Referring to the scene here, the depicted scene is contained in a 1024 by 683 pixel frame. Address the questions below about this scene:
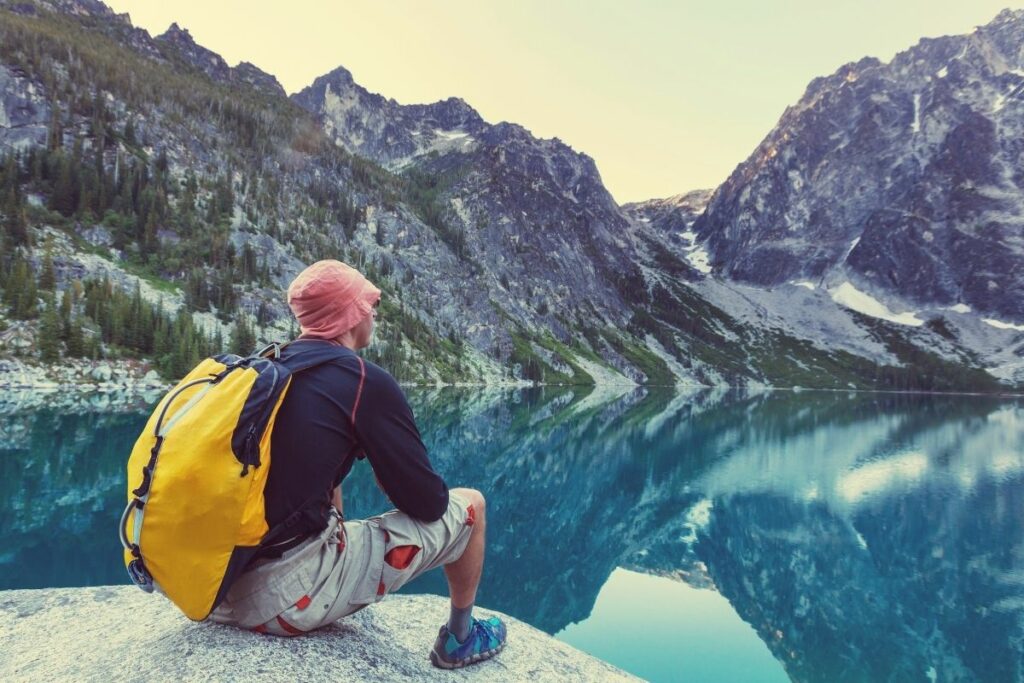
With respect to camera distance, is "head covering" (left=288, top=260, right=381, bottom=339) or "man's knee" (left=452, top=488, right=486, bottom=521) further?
"man's knee" (left=452, top=488, right=486, bottom=521)

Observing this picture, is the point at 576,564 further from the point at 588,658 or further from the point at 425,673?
the point at 425,673

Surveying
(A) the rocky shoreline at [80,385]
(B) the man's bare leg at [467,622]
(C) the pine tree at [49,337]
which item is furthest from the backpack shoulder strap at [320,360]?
(C) the pine tree at [49,337]

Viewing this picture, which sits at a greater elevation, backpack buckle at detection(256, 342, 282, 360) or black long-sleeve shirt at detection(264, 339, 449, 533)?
backpack buckle at detection(256, 342, 282, 360)

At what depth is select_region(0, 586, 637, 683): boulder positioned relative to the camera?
170 inches

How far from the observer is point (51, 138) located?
114m

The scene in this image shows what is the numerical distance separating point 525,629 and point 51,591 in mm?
6579

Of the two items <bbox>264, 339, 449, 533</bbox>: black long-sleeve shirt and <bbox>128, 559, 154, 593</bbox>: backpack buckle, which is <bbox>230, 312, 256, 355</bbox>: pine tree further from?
<bbox>264, 339, 449, 533</bbox>: black long-sleeve shirt

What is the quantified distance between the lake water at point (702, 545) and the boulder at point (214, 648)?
1.11 meters

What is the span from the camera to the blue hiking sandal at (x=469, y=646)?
572 centimetres

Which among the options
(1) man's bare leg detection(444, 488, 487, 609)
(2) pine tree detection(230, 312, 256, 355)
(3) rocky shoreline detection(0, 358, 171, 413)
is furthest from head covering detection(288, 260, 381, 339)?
(2) pine tree detection(230, 312, 256, 355)

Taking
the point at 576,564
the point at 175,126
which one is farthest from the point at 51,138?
the point at 576,564

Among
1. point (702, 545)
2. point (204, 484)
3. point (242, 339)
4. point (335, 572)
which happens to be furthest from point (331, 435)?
point (242, 339)

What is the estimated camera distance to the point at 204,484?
370 cm

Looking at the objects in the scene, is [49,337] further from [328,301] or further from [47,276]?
[328,301]
